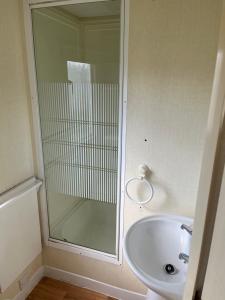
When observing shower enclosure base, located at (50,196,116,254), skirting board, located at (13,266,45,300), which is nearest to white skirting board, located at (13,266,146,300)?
skirting board, located at (13,266,45,300)

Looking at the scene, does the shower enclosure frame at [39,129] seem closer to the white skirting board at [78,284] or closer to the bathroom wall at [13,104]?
the bathroom wall at [13,104]

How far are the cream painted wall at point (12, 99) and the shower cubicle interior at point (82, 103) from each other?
11 cm

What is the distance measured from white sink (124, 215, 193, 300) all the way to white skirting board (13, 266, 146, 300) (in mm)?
615

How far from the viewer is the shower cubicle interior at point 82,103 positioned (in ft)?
4.69

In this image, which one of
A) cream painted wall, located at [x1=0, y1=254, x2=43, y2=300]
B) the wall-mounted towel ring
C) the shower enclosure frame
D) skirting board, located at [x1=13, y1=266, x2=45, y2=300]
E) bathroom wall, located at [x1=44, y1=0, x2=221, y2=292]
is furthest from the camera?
skirting board, located at [x1=13, y1=266, x2=45, y2=300]

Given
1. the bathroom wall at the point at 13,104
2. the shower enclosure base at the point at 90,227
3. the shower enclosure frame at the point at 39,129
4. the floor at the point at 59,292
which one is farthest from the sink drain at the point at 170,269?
the bathroom wall at the point at 13,104

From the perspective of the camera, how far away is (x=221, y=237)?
43 centimetres

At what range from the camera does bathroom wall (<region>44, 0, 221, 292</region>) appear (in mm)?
1141

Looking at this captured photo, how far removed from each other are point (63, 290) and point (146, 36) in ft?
6.67

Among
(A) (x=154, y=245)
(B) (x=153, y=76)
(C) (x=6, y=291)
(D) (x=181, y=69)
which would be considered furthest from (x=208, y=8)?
(C) (x=6, y=291)

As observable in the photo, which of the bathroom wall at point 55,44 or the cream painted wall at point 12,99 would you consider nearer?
the cream painted wall at point 12,99

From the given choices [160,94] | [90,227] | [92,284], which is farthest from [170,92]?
[92,284]

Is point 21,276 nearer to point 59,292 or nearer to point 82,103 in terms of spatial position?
point 59,292

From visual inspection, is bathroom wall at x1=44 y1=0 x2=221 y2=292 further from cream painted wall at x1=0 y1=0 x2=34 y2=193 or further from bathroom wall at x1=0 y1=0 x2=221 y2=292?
cream painted wall at x1=0 y1=0 x2=34 y2=193
